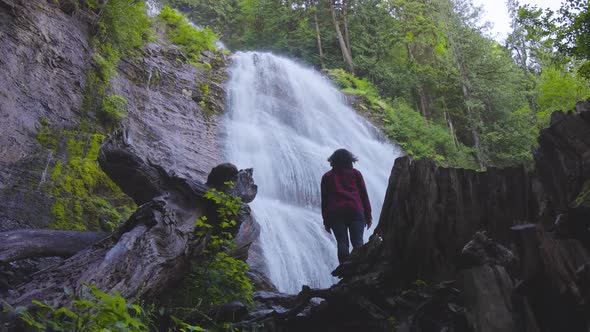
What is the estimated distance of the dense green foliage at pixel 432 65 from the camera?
1873cm

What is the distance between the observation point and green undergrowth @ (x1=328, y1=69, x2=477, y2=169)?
691 inches

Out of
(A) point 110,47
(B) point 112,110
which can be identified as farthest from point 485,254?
(A) point 110,47

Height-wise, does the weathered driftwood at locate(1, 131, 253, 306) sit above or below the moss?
below

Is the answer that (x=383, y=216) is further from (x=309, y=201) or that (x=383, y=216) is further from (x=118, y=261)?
(x=309, y=201)

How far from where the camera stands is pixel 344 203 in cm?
495

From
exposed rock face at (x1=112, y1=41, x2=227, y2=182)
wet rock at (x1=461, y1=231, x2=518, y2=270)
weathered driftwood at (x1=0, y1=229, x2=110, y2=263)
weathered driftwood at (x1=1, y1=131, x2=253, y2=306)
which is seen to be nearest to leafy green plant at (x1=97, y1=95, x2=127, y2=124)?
exposed rock face at (x1=112, y1=41, x2=227, y2=182)

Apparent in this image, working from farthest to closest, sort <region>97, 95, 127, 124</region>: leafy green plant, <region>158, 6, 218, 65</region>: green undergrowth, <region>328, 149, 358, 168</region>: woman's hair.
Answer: <region>158, 6, 218, 65</region>: green undergrowth → <region>97, 95, 127, 124</region>: leafy green plant → <region>328, 149, 358, 168</region>: woman's hair

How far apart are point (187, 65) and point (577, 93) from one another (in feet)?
46.0

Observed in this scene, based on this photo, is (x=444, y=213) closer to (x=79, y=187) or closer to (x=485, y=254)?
(x=485, y=254)

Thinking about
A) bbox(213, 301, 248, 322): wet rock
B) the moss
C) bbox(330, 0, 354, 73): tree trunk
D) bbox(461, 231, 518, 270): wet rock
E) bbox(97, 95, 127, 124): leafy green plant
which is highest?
bbox(330, 0, 354, 73): tree trunk

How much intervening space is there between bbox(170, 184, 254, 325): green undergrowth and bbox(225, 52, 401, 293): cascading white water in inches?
100

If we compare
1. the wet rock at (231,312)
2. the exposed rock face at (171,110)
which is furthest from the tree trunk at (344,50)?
the wet rock at (231,312)

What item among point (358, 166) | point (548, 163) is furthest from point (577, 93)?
point (548, 163)

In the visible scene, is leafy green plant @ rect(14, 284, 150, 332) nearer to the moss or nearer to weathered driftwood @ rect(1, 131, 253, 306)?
weathered driftwood @ rect(1, 131, 253, 306)
